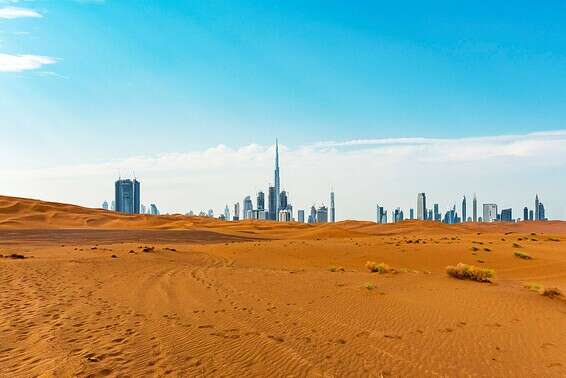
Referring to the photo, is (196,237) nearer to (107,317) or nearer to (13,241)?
(13,241)

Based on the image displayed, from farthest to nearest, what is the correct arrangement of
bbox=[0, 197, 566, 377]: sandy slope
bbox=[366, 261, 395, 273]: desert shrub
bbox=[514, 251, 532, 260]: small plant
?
bbox=[514, 251, 532, 260]: small plant
bbox=[366, 261, 395, 273]: desert shrub
bbox=[0, 197, 566, 377]: sandy slope

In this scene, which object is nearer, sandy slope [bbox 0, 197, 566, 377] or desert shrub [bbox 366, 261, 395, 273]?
sandy slope [bbox 0, 197, 566, 377]

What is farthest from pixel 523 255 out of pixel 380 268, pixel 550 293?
pixel 550 293

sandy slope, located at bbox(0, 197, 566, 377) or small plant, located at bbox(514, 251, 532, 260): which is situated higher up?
sandy slope, located at bbox(0, 197, 566, 377)

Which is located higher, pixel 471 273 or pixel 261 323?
pixel 261 323

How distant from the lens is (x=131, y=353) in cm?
705

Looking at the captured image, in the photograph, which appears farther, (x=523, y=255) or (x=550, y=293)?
(x=523, y=255)

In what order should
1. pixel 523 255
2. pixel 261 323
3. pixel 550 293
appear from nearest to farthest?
pixel 261 323, pixel 550 293, pixel 523 255

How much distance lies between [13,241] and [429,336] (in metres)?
32.4

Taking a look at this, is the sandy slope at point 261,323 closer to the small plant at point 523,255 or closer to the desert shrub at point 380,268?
the desert shrub at point 380,268

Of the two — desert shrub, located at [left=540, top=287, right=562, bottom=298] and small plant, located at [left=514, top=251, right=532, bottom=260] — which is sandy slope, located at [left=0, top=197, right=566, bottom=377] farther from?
small plant, located at [left=514, top=251, right=532, bottom=260]

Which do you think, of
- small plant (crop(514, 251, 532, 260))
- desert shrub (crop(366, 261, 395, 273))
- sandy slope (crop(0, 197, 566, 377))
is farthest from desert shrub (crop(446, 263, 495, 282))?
small plant (crop(514, 251, 532, 260))

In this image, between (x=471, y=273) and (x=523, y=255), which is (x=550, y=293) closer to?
(x=471, y=273)

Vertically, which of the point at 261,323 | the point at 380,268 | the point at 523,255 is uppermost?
the point at 261,323
